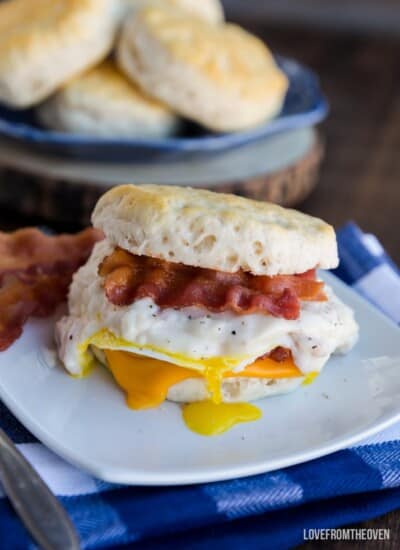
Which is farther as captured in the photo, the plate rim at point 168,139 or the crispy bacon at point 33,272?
the plate rim at point 168,139

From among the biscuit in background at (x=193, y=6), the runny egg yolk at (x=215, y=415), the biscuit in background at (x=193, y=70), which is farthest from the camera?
the biscuit in background at (x=193, y=6)

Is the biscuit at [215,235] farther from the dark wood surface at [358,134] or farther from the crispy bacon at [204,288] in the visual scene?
the dark wood surface at [358,134]

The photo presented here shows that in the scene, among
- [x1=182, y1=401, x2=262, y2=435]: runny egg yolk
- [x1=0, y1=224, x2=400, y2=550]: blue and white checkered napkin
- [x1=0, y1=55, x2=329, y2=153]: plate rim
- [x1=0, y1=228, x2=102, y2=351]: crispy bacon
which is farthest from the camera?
[x1=0, y1=55, x2=329, y2=153]: plate rim

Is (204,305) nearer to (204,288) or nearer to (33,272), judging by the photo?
(204,288)

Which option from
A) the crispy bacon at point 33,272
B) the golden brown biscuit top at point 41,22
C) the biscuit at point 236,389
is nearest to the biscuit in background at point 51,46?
the golden brown biscuit top at point 41,22

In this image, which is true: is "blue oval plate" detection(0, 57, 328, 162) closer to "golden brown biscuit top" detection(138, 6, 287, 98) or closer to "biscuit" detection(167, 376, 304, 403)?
"golden brown biscuit top" detection(138, 6, 287, 98)

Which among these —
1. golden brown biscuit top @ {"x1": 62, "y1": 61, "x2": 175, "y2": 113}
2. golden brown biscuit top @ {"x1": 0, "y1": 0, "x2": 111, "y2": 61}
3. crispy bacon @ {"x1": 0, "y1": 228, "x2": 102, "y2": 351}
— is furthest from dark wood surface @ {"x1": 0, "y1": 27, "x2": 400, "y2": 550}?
crispy bacon @ {"x1": 0, "y1": 228, "x2": 102, "y2": 351}

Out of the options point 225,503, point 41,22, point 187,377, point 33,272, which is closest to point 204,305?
point 187,377
